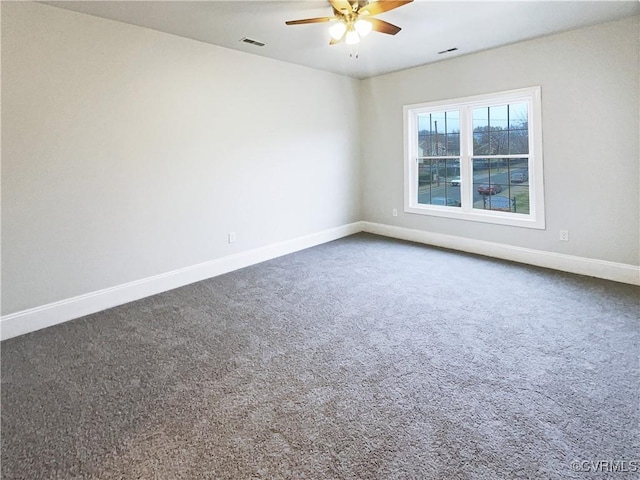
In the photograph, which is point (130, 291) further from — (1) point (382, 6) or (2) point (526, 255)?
(2) point (526, 255)

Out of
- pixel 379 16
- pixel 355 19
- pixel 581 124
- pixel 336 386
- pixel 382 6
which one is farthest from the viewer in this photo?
pixel 581 124

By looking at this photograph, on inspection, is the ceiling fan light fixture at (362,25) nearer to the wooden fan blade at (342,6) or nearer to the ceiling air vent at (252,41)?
the wooden fan blade at (342,6)

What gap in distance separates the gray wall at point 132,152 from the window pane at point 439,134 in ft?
5.57

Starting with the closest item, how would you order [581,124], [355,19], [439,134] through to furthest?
[355,19] → [581,124] → [439,134]

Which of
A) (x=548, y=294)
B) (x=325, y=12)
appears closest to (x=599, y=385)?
(x=548, y=294)

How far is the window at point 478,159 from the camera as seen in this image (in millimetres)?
4508

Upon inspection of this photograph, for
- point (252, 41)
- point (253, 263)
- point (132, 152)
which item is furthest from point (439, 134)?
point (132, 152)

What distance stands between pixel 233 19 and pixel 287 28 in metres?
0.54

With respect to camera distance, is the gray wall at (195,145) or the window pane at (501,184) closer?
the gray wall at (195,145)

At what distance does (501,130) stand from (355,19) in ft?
9.00

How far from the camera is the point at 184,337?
2.94m

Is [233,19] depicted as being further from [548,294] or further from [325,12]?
[548,294]

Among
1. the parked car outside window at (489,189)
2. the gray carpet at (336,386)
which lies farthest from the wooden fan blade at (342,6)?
the parked car outside window at (489,189)

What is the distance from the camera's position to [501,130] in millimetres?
4805
